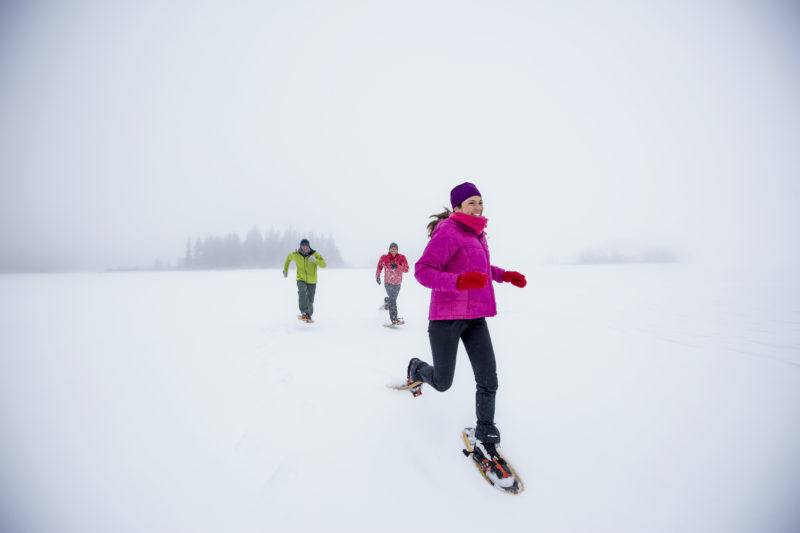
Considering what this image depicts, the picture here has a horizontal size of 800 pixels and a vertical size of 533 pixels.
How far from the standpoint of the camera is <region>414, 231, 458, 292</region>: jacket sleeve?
249 cm

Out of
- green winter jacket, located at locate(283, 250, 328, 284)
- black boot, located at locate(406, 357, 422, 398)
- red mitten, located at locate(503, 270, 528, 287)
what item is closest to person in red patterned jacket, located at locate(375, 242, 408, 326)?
green winter jacket, located at locate(283, 250, 328, 284)

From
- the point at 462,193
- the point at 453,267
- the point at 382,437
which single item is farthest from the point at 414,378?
the point at 462,193

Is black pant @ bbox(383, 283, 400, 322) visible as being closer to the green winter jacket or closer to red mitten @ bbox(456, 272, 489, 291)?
the green winter jacket

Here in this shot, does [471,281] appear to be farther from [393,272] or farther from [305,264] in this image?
[305,264]

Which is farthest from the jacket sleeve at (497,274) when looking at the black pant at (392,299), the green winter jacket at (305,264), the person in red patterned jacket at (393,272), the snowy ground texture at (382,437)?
the green winter jacket at (305,264)

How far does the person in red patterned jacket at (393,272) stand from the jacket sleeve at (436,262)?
199 inches

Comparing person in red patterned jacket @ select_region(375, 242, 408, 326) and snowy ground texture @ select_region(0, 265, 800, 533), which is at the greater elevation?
person in red patterned jacket @ select_region(375, 242, 408, 326)

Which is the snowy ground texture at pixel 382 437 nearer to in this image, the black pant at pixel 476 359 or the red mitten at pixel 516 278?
the black pant at pixel 476 359

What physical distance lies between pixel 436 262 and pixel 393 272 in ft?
17.2

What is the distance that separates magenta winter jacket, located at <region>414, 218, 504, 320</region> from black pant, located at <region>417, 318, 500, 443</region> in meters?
0.12

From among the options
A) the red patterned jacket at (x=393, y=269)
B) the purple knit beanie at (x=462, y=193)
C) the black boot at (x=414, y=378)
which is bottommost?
the black boot at (x=414, y=378)

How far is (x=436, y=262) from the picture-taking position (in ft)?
8.46

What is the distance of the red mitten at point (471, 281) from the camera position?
236 centimetres

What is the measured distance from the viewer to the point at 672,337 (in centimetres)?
600
